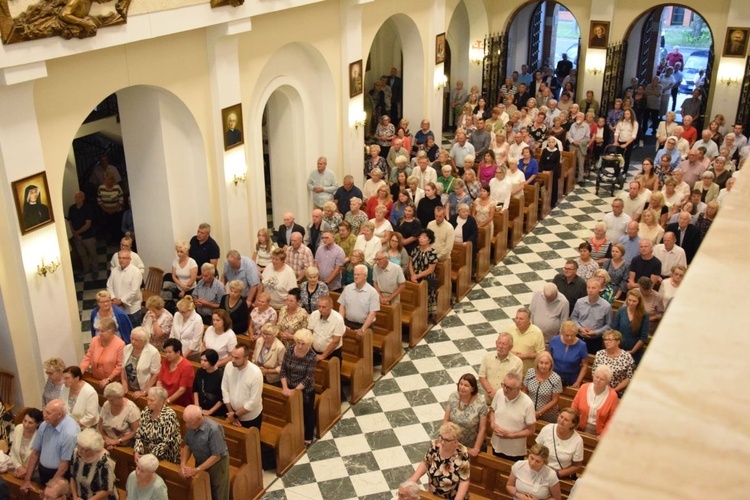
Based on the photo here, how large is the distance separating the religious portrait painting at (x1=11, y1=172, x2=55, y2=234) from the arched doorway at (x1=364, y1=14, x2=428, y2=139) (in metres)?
10.4

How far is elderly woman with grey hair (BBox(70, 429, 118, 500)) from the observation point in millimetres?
7410

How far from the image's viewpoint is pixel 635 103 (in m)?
21.6

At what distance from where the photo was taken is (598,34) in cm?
2106

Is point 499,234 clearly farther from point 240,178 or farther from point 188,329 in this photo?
point 188,329

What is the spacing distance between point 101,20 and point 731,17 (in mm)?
15566

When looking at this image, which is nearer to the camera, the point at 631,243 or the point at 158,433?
the point at 158,433

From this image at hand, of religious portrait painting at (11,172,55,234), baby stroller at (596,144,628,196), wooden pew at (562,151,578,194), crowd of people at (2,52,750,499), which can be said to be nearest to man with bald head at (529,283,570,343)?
crowd of people at (2,52,750,499)

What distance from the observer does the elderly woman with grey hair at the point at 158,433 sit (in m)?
7.73

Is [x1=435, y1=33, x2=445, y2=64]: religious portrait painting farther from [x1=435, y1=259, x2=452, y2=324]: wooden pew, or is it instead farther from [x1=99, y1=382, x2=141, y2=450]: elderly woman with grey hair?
[x1=99, y1=382, x2=141, y2=450]: elderly woman with grey hair

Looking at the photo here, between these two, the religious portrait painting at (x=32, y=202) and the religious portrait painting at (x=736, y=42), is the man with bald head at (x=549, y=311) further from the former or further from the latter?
the religious portrait painting at (x=736, y=42)

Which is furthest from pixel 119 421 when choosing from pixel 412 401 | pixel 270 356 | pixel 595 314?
pixel 595 314

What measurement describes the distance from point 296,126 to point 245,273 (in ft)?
15.1

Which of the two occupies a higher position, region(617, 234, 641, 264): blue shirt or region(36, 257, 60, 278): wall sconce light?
region(36, 257, 60, 278): wall sconce light

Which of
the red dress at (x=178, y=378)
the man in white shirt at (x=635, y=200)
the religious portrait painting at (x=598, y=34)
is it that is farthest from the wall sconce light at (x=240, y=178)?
the religious portrait painting at (x=598, y=34)
